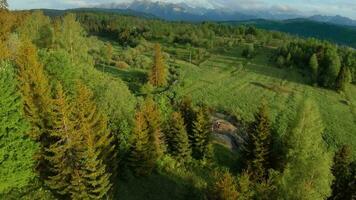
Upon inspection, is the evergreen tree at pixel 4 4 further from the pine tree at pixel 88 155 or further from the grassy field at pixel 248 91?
the pine tree at pixel 88 155

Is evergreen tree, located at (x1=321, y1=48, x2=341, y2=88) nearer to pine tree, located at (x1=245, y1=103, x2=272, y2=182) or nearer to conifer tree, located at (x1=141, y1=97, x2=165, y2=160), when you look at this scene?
pine tree, located at (x1=245, y1=103, x2=272, y2=182)

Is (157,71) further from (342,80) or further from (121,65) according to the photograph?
(342,80)

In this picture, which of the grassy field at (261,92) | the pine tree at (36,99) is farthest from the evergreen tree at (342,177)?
the pine tree at (36,99)

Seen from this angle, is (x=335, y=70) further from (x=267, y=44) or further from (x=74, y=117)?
(x=74, y=117)

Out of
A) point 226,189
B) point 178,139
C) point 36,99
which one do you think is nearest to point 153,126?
point 178,139

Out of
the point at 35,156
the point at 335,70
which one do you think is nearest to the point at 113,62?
the point at 335,70

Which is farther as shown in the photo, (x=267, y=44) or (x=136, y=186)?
(x=267, y=44)

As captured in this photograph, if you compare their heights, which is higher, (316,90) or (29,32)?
(29,32)
